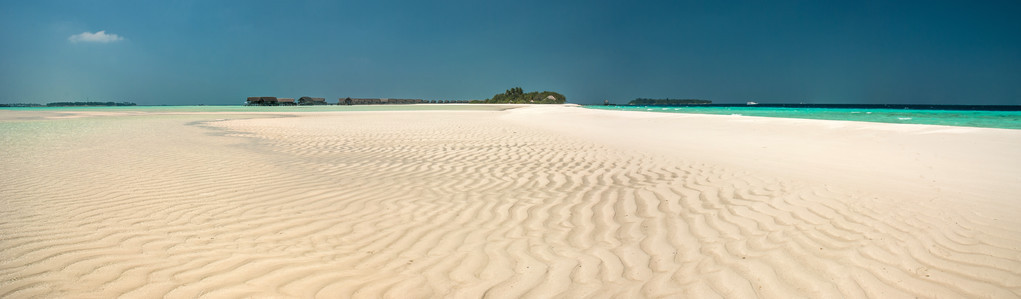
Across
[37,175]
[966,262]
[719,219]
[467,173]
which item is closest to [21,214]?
[37,175]

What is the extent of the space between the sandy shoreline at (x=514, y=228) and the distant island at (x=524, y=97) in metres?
135

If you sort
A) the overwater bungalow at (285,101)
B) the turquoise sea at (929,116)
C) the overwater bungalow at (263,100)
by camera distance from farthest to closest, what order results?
the overwater bungalow at (285,101) → the overwater bungalow at (263,100) → the turquoise sea at (929,116)

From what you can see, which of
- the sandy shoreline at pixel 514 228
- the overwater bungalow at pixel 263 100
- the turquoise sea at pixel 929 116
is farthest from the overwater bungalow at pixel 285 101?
the sandy shoreline at pixel 514 228

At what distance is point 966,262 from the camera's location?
3.12 m

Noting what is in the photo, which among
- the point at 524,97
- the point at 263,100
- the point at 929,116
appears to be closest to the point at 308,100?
the point at 263,100

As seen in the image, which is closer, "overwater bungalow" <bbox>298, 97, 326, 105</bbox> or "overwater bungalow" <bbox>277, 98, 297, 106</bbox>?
"overwater bungalow" <bbox>277, 98, 297, 106</bbox>

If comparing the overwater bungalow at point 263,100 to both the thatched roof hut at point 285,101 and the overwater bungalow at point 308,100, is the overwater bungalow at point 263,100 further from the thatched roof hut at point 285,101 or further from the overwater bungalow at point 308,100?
the overwater bungalow at point 308,100

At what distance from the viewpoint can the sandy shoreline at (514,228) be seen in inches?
110

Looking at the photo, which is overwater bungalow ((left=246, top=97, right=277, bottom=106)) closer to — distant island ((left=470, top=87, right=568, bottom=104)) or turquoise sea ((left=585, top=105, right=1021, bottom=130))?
distant island ((left=470, top=87, right=568, bottom=104))

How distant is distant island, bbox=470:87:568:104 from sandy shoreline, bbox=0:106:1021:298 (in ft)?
444

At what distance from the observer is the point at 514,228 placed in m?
4.04

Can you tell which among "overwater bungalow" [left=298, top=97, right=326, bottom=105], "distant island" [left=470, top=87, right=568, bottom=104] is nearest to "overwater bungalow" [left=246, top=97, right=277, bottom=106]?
"overwater bungalow" [left=298, top=97, right=326, bottom=105]

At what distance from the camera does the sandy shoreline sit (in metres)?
2.81

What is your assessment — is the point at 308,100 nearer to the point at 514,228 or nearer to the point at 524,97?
the point at 524,97
